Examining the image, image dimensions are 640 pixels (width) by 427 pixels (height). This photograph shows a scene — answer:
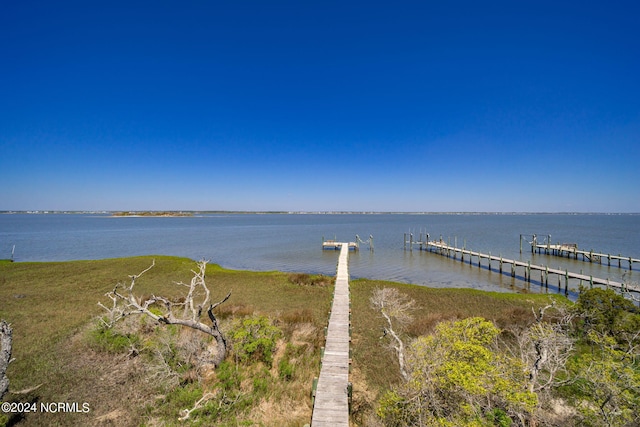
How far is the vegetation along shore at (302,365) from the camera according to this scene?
22.2 feet

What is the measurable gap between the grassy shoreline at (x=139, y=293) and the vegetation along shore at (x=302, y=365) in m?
0.07

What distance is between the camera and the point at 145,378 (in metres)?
10.2

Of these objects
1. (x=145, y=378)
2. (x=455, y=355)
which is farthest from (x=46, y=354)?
(x=455, y=355)

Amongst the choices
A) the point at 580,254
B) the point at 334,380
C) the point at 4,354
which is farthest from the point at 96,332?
the point at 580,254

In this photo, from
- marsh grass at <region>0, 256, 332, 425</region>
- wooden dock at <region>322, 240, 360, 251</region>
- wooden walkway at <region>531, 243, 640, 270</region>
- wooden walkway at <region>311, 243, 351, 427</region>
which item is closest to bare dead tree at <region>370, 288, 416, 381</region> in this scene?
wooden walkway at <region>311, 243, 351, 427</region>

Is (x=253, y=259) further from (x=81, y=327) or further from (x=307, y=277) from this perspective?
(x=81, y=327)

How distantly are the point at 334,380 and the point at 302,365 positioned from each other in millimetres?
2096

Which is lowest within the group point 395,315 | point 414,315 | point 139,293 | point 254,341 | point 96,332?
point 414,315

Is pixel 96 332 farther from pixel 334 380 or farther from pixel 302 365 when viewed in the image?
pixel 334 380

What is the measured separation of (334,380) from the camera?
991 centimetres

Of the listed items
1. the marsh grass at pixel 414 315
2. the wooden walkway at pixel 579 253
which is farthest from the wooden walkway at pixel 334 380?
the wooden walkway at pixel 579 253

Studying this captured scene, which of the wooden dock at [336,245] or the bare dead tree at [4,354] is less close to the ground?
the bare dead tree at [4,354]

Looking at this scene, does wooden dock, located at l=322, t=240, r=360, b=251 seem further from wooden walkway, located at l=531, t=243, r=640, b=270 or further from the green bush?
the green bush

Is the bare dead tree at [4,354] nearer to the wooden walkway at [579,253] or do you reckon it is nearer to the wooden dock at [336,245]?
the wooden dock at [336,245]
